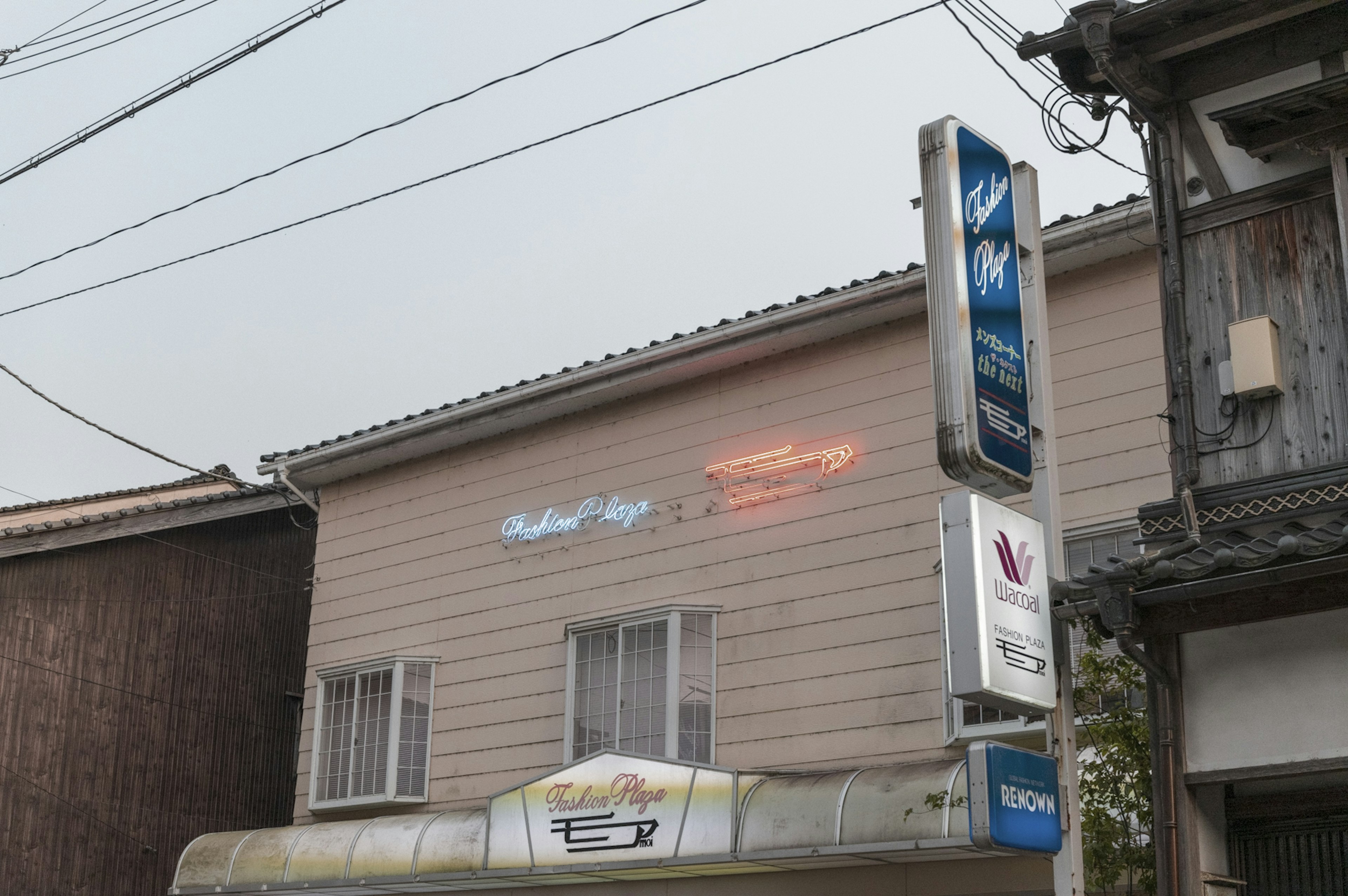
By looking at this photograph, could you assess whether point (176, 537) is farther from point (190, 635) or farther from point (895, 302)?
point (895, 302)

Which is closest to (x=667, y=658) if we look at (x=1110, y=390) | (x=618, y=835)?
(x=618, y=835)

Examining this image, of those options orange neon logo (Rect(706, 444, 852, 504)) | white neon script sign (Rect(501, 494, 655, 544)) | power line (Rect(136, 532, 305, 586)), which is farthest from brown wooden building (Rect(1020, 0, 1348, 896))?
power line (Rect(136, 532, 305, 586))

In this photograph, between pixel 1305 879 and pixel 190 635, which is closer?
pixel 1305 879

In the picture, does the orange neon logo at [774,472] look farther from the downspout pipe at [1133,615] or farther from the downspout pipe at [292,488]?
→ the downspout pipe at [292,488]

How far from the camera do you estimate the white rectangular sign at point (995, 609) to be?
26.3ft

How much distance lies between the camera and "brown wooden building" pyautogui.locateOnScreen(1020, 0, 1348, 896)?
858cm

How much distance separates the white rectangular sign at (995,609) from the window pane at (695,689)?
7501 mm

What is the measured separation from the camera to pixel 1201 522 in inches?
367

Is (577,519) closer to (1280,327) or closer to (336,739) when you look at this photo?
(336,739)

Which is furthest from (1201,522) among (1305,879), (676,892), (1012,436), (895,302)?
(676,892)

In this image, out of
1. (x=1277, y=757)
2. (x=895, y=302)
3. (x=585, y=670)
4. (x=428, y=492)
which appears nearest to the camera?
(x=1277, y=757)

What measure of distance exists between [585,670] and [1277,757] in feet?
31.0

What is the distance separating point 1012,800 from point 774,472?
8320mm

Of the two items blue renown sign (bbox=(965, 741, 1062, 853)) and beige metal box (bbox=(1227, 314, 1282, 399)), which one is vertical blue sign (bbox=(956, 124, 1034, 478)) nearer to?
beige metal box (bbox=(1227, 314, 1282, 399))
